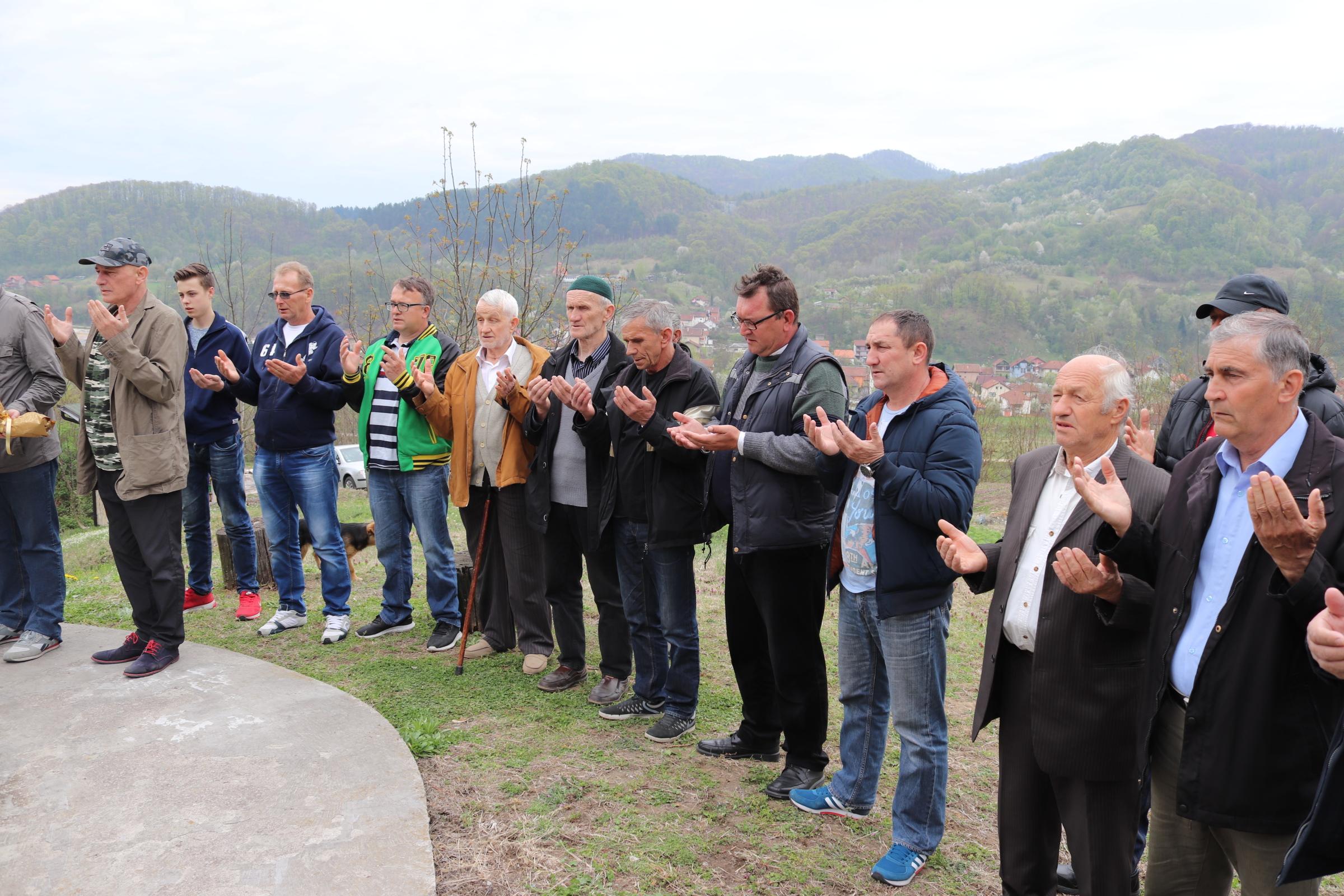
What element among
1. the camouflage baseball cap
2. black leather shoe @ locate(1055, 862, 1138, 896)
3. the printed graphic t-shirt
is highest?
the camouflage baseball cap

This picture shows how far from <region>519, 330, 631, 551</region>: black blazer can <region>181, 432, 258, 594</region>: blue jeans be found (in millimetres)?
2463

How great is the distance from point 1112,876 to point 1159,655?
2.36 feet

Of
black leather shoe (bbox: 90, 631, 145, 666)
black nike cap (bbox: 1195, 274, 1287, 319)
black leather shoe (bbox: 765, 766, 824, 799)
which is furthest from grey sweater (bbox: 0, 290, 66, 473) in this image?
black nike cap (bbox: 1195, 274, 1287, 319)

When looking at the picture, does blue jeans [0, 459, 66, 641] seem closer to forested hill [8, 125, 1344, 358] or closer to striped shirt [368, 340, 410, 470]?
striped shirt [368, 340, 410, 470]

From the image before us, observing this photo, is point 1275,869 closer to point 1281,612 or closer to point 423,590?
point 1281,612

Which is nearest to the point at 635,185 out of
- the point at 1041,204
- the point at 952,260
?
the point at 952,260

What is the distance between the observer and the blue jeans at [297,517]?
5.78 m

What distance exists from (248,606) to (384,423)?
184cm

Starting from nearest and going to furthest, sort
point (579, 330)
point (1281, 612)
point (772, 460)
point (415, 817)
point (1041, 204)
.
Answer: point (1281, 612) → point (415, 817) → point (772, 460) → point (579, 330) → point (1041, 204)

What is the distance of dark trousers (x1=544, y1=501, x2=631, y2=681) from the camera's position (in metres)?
4.84

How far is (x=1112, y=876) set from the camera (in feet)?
8.38

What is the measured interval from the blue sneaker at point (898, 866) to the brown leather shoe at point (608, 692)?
1.90 meters

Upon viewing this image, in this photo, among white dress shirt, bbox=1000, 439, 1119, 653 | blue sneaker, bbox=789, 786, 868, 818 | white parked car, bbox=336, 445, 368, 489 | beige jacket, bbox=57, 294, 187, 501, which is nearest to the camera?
white dress shirt, bbox=1000, 439, 1119, 653

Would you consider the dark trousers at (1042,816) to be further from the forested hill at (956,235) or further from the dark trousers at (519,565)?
the forested hill at (956,235)
